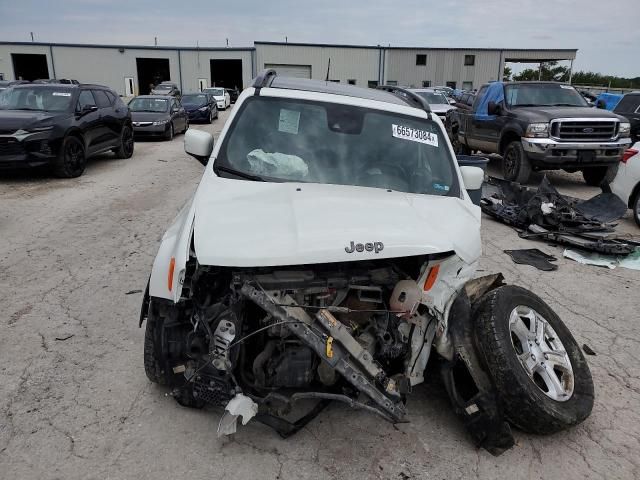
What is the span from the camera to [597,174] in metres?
11.4

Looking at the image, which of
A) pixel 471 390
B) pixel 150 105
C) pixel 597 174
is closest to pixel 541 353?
pixel 471 390

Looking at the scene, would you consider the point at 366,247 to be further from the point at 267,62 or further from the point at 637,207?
the point at 267,62

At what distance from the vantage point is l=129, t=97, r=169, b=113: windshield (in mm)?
18312

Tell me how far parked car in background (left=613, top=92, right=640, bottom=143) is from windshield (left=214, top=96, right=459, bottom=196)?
12.6 metres

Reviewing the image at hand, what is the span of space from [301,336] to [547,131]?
9.17m

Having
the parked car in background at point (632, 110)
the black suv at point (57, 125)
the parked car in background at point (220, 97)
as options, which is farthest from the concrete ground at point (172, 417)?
the parked car in background at point (220, 97)

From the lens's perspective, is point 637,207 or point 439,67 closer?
point 637,207

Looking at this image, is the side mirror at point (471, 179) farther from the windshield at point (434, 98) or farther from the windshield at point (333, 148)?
the windshield at point (434, 98)

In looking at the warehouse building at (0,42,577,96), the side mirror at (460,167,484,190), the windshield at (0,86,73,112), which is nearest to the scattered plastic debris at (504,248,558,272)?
the side mirror at (460,167,484,190)

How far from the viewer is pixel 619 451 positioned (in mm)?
3131

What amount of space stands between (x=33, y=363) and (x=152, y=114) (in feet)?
50.9

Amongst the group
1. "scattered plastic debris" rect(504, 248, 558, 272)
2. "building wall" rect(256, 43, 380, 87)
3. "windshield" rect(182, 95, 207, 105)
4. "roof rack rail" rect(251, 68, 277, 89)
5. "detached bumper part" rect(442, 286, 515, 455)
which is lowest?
"scattered plastic debris" rect(504, 248, 558, 272)

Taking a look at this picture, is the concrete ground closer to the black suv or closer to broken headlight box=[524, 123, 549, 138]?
the black suv

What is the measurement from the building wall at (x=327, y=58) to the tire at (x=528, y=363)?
49026 millimetres
